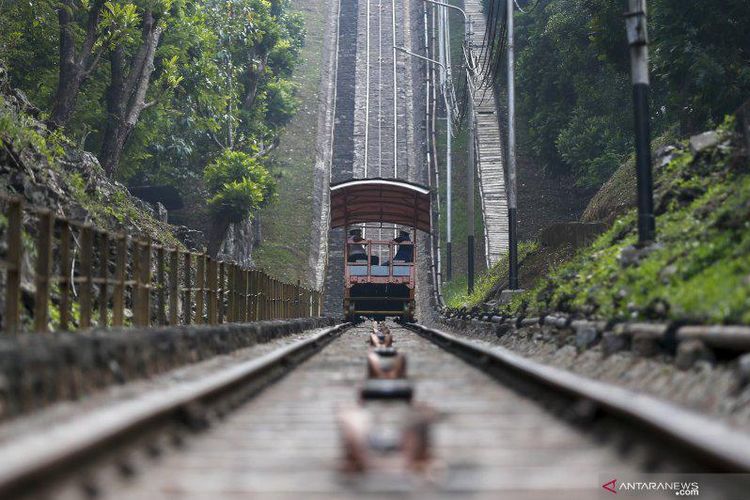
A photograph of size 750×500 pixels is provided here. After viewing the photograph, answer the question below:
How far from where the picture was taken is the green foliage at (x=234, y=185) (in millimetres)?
42094

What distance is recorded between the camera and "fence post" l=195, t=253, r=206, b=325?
1714cm

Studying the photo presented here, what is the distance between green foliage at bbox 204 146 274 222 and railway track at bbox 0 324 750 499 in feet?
112

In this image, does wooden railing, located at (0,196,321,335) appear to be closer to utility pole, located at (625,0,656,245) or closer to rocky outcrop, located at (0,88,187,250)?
rocky outcrop, located at (0,88,187,250)

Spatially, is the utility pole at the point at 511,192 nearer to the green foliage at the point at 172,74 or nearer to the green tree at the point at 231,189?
the green foliage at the point at 172,74

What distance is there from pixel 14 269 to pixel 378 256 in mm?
26796

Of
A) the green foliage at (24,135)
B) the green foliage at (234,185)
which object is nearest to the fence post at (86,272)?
the green foliage at (24,135)

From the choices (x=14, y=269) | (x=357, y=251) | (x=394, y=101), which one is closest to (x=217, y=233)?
(x=357, y=251)

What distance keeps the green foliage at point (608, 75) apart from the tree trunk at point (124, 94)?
13.3 metres

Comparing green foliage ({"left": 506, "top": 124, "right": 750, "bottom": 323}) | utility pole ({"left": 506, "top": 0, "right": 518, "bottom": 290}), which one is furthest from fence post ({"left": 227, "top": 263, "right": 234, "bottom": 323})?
Answer: utility pole ({"left": 506, "top": 0, "right": 518, "bottom": 290})

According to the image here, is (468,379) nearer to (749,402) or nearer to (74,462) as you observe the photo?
(749,402)

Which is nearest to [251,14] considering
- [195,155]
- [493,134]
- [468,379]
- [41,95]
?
[195,155]

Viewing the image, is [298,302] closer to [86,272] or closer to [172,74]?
[172,74]

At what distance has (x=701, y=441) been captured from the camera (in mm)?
4613

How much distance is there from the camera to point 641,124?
15.1m
